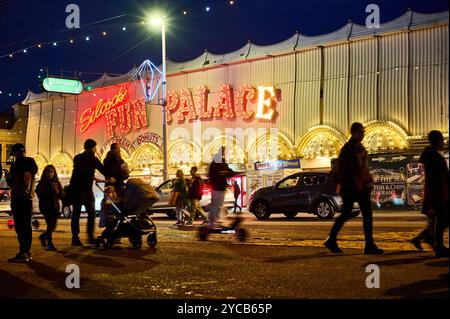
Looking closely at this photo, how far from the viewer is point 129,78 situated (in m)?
37.3

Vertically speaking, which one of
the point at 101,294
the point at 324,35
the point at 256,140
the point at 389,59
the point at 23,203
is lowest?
the point at 101,294

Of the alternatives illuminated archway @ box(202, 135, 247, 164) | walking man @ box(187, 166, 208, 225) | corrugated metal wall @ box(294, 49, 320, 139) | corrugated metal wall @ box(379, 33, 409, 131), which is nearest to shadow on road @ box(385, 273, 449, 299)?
walking man @ box(187, 166, 208, 225)

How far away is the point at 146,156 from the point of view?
36656 mm

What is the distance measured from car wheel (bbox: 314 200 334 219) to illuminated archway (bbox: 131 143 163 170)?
1732 centimetres

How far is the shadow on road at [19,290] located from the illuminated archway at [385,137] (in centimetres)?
2022

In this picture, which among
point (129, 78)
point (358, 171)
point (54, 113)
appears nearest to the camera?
point (358, 171)

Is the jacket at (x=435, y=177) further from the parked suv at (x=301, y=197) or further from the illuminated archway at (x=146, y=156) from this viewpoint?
the illuminated archway at (x=146, y=156)

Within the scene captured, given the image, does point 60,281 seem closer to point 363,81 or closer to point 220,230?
point 220,230

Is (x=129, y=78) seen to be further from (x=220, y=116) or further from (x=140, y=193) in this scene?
(x=140, y=193)

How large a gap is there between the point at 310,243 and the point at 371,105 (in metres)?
17.6

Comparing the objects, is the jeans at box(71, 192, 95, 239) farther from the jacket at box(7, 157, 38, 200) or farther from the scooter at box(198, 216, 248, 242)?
the scooter at box(198, 216, 248, 242)

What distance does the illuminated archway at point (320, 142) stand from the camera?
2739cm

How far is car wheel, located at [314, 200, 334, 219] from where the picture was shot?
1923 cm
